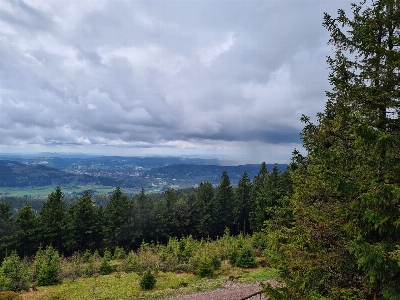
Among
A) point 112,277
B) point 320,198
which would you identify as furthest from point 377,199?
point 112,277

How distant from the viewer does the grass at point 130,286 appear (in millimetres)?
15799

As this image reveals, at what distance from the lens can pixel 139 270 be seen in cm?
2114

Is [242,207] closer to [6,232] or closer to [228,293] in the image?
[228,293]

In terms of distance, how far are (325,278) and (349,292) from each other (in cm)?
110

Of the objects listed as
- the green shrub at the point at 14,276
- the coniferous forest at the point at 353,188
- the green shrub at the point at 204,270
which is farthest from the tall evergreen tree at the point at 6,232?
the coniferous forest at the point at 353,188

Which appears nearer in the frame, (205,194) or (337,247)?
(337,247)

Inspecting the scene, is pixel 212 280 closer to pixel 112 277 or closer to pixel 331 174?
pixel 112 277

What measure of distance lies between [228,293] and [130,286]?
22.1 ft

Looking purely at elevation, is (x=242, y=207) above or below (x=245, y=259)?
below

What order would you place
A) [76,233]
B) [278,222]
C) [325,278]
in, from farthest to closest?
1. [76,233]
2. [278,222]
3. [325,278]

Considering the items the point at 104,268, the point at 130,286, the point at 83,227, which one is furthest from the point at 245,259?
the point at 83,227

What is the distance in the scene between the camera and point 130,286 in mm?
17609

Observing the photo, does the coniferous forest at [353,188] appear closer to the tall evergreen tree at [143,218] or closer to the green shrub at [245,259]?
the green shrub at [245,259]

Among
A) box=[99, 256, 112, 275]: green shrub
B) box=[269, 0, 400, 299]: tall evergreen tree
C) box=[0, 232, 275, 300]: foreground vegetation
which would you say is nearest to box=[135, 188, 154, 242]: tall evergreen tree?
box=[0, 232, 275, 300]: foreground vegetation
